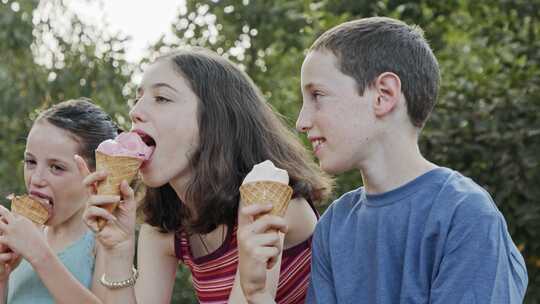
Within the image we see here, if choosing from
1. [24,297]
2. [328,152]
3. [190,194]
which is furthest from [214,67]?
[24,297]

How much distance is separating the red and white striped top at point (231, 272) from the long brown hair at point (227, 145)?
96 millimetres

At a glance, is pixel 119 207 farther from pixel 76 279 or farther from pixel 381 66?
pixel 381 66

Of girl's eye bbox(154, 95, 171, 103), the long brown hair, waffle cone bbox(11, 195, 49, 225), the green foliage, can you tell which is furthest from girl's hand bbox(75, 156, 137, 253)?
the green foliage

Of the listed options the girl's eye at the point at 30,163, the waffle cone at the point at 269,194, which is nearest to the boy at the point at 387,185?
the waffle cone at the point at 269,194

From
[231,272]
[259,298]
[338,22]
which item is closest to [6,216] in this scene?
[231,272]

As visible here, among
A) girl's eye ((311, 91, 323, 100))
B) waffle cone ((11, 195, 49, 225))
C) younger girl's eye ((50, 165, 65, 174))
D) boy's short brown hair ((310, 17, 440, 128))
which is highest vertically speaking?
boy's short brown hair ((310, 17, 440, 128))

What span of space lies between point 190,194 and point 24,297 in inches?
34.6

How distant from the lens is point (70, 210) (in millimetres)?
3744

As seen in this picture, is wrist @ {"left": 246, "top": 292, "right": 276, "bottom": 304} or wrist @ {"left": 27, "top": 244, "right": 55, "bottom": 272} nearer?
wrist @ {"left": 246, "top": 292, "right": 276, "bottom": 304}

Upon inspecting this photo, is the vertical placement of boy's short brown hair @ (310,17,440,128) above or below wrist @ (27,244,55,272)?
above

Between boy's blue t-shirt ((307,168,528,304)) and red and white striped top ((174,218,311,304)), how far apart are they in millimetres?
288

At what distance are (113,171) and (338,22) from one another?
277cm

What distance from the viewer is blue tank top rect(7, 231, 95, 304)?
3.71m

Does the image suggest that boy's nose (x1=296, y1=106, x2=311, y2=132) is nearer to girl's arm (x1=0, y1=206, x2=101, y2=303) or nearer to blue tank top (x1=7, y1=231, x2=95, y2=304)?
girl's arm (x1=0, y1=206, x2=101, y2=303)
